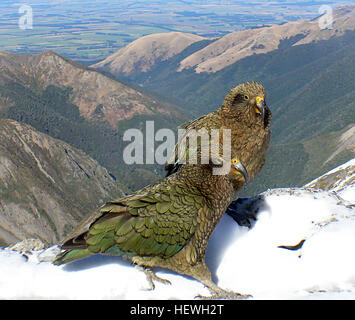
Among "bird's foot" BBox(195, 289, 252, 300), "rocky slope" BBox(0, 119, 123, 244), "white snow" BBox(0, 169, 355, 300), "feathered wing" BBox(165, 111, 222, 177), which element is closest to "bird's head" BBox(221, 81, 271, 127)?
"feathered wing" BBox(165, 111, 222, 177)

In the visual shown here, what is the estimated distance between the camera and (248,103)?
36.9ft

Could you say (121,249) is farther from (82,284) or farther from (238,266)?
(238,266)

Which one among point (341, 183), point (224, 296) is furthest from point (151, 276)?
point (341, 183)

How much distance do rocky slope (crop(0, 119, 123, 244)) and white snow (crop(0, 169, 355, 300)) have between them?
13314 cm

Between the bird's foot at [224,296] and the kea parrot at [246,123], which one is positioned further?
the kea parrot at [246,123]

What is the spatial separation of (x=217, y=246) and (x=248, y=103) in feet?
13.9

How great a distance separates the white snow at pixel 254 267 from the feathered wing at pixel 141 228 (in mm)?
517

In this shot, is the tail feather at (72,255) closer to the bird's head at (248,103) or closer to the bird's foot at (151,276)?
the bird's foot at (151,276)

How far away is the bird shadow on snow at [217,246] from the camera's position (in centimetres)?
808

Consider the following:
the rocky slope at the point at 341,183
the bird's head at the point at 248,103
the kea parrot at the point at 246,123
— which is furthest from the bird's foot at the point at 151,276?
the rocky slope at the point at 341,183

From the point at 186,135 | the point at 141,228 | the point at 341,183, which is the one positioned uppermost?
the point at 186,135

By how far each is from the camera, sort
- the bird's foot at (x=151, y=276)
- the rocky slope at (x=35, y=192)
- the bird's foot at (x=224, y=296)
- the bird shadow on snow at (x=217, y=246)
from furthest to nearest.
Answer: the rocky slope at (x=35, y=192)
the bird shadow on snow at (x=217, y=246)
the bird's foot at (x=151, y=276)
the bird's foot at (x=224, y=296)

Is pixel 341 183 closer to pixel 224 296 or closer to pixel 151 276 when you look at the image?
pixel 224 296

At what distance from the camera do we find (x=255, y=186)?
167 meters
